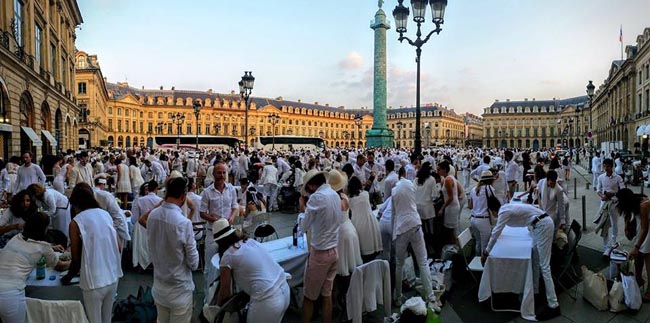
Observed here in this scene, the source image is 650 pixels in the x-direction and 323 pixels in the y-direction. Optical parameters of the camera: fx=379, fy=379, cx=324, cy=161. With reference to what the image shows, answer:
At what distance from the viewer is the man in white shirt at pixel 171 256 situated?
3.62m

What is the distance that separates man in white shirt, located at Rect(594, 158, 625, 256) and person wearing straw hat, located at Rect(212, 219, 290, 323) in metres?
6.86

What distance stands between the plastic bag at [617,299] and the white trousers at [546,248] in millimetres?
767

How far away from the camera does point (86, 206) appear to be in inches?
150

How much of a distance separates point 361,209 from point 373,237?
0.47 metres

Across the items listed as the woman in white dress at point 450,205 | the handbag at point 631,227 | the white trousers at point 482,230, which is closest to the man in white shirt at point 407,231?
the white trousers at point 482,230

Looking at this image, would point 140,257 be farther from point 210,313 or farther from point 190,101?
point 190,101

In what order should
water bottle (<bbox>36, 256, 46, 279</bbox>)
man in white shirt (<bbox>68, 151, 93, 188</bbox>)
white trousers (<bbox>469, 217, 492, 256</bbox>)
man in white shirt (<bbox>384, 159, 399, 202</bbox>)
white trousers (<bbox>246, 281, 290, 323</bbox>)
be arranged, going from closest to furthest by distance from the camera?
white trousers (<bbox>246, 281, 290, 323</bbox>) < water bottle (<bbox>36, 256, 46, 279</bbox>) < white trousers (<bbox>469, 217, 492, 256</bbox>) < man in white shirt (<bbox>384, 159, 399, 202</bbox>) < man in white shirt (<bbox>68, 151, 93, 188</bbox>)

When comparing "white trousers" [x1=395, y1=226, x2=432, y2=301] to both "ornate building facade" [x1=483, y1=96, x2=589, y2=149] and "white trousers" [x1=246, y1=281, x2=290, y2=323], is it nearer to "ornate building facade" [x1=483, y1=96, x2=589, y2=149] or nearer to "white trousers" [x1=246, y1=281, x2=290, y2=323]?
"white trousers" [x1=246, y1=281, x2=290, y2=323]

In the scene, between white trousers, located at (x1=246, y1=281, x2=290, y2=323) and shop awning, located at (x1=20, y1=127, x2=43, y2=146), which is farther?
shop awning, located at (x1=20, y1=127, x2=43, y2=146)

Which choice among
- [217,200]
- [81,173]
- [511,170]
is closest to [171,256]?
[217,200]

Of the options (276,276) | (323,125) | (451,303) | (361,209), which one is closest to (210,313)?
(276,276)

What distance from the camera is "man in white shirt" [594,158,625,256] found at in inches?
303

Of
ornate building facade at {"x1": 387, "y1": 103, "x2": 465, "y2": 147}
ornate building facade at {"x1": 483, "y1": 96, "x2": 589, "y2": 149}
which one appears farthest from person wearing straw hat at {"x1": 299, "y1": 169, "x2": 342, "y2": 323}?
ornate building facade at {"x1": 483, "y1": 96, "x2": 589, "y2": 149}

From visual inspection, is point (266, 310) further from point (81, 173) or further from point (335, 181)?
Result: point (81, 173)
